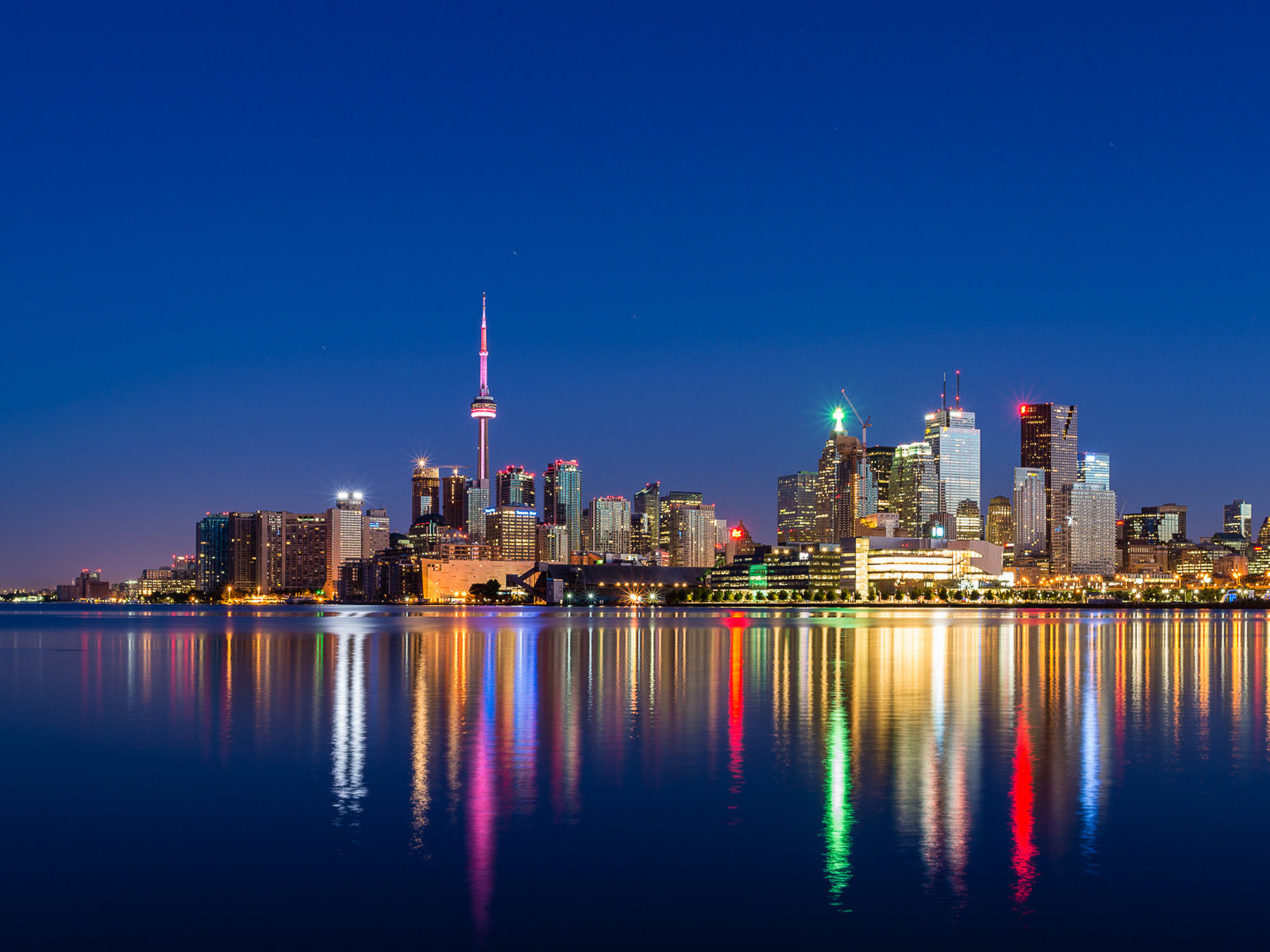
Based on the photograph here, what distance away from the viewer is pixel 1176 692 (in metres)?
50.1

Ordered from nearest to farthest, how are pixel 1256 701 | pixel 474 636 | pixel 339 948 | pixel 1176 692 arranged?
pixel 339 948
pixel 1256 701
pixel 1176 692
pixel 474 636

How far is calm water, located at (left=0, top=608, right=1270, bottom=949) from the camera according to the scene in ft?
54.9

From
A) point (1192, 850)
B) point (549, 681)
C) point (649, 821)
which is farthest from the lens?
point (549, 681)

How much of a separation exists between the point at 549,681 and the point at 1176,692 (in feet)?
81.3

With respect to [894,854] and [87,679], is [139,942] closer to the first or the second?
[894,854]

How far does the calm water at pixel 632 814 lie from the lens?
16.7 m

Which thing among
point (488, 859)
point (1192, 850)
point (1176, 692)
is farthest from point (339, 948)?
point (1176, 692)

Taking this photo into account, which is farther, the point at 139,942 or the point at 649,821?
the point at 649,821

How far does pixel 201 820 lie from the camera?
920 inches

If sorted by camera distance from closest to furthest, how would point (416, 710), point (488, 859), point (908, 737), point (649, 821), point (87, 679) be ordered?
point (488, 859) < point (649, 821) < point (908, 737) < point (416, 710) < point (87, 679)

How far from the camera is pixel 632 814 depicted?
77.9 feet

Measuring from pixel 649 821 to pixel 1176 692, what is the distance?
112 ft

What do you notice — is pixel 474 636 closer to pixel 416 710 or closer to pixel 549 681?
pixel 549 681

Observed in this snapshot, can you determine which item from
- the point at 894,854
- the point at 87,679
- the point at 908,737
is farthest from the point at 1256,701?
the point at 87,679
